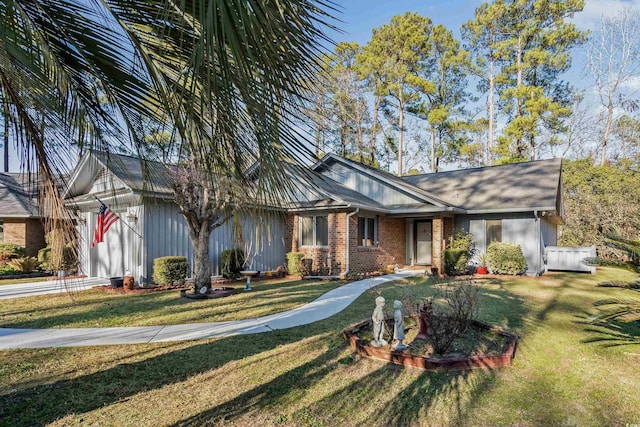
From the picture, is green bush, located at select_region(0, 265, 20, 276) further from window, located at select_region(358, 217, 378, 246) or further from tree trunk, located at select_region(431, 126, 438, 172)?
tree trunk, located at select_region(431, 126, 438, 172)

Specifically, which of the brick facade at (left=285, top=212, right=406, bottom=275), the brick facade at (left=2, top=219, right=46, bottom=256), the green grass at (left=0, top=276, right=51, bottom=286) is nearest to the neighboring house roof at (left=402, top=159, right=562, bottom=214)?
the brick facade at (left=285, top=212, right=406, bottom=275)

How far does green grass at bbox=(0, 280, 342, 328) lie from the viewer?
721 centimetres

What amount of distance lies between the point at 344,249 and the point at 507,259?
6353 millimetres

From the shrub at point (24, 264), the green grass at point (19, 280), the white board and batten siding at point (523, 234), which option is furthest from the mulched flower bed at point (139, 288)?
the white board and batten siding at point (523, 234)

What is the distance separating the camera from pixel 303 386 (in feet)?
13.7

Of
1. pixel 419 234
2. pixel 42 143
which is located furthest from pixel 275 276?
pixel 42 143

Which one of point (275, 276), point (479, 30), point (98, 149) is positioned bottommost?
point (275, 276)

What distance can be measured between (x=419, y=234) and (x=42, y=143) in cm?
1642

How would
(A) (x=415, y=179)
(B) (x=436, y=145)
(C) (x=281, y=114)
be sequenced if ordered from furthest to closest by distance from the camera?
(B) (x=436, y=145)
(A) (x=415, y=179)
(C) (x=281, y=114)

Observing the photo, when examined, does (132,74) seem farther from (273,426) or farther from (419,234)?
(419,234)

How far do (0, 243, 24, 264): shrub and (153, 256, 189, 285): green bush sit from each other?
901cm

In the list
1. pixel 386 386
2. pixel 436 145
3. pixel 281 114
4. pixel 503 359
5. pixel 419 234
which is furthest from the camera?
pixel 436 145

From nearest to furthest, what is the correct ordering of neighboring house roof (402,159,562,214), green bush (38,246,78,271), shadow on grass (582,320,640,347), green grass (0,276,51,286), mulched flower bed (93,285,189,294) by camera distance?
1. green bush (38,246,78,271)
2. shadow on grass (582,320,640,347)
3. mulched flower bed (93,285,189,294)
4. green grass (0,276,51,286)
5. neighboring house roof (402,159,562,214)

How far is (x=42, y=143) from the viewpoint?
236 centimetres
